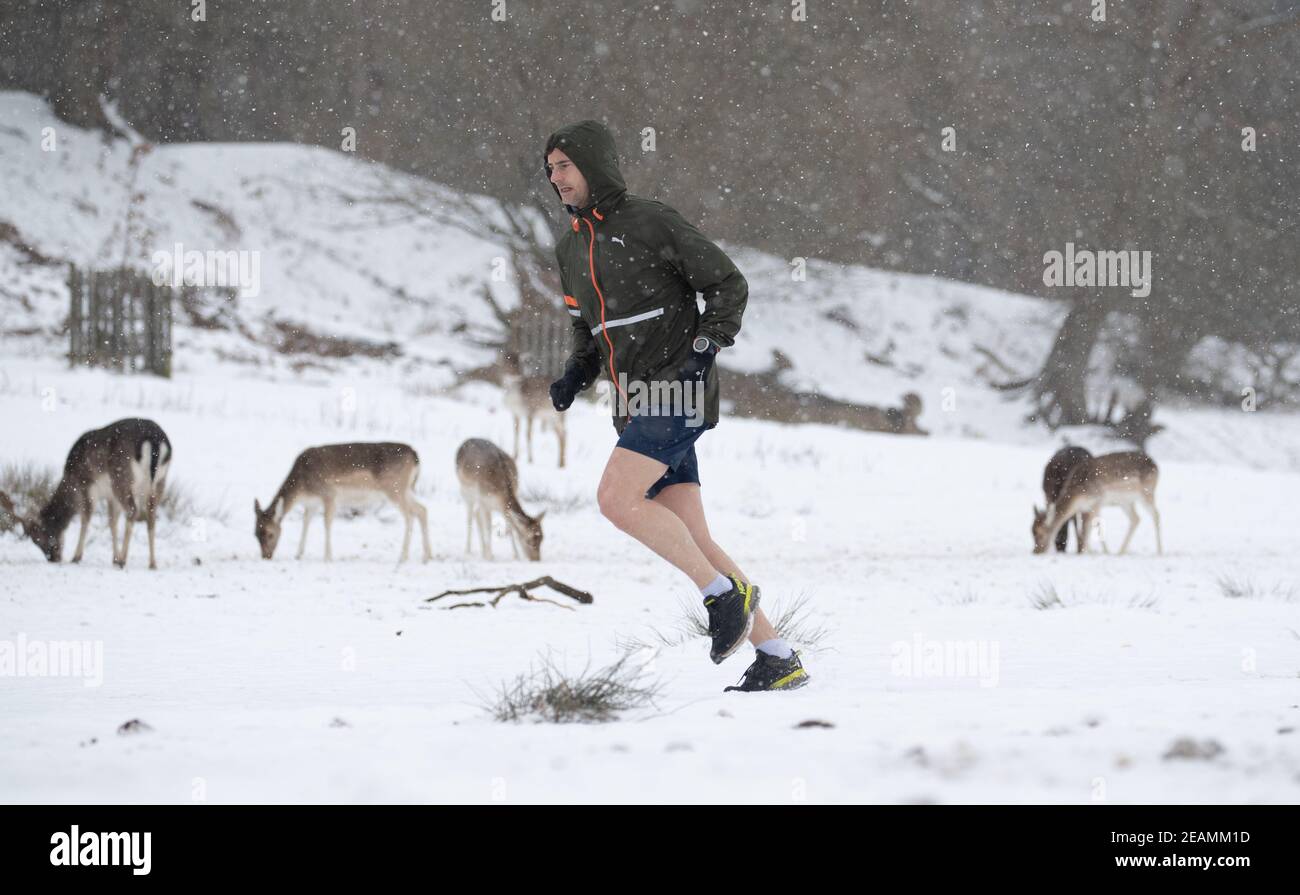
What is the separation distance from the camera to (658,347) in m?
4.73

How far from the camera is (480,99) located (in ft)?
85.4

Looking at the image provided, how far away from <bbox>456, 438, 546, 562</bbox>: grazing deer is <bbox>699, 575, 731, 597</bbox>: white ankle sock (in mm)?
6102

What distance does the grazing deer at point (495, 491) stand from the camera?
10734mm

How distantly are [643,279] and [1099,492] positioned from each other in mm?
9003

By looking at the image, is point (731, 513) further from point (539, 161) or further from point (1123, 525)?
point (539, 161)

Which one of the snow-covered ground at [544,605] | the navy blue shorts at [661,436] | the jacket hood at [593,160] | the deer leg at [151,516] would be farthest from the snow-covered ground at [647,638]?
the jacket hood at [593,160]

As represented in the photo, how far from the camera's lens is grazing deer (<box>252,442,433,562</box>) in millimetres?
10766

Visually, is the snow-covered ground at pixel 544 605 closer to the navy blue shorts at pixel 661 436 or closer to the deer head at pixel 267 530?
the deer head at pixel 267 530

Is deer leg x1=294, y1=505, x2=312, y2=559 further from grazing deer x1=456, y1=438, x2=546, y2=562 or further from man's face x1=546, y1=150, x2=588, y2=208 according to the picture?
man's face x1=546, y1=150, x2=588, y2=208

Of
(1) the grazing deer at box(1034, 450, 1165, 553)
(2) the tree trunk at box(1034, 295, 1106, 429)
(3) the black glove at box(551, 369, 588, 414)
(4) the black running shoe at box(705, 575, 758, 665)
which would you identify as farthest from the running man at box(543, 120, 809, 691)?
(2) the tree trunk at box(1034, 295, 1106, 429)

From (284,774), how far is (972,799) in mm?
1625

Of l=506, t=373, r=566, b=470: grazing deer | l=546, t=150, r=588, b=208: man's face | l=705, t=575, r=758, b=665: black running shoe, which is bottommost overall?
l=705, t=575, r=758, b=665: black running shoe

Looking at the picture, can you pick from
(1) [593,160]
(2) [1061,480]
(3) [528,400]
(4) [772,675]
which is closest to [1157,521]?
(2) [1061,480]

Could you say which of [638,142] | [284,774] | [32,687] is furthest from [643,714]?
[638,142]
